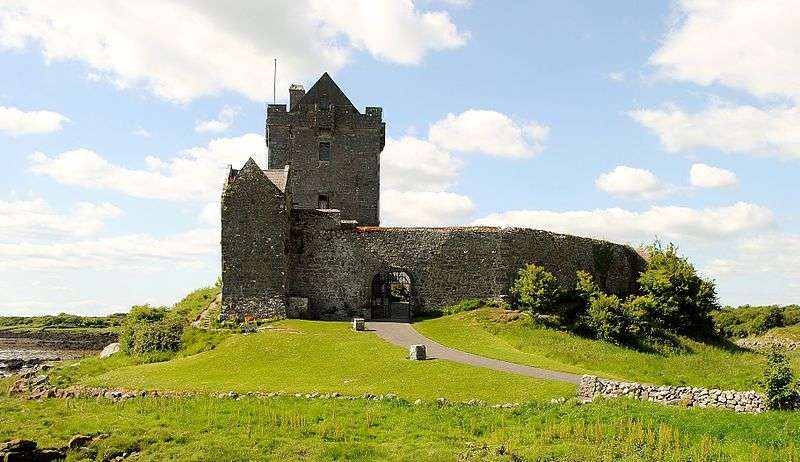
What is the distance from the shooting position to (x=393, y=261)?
1474 inches

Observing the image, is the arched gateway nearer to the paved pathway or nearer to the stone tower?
the paved pathway

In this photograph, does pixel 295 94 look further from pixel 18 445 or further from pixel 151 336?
pixel 18 445

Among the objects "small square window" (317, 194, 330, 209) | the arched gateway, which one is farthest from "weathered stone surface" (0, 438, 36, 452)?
"small square window" (317, 194, 330, 209)

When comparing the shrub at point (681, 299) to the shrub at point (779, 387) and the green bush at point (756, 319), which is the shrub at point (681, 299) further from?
the green bush at point (756, 319)

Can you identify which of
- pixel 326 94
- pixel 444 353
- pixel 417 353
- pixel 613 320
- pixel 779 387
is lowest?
pixel 779 387

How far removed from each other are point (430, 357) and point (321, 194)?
22.8m

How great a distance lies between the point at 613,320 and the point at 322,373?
16.7m

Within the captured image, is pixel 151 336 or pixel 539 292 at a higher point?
pixel 539 292

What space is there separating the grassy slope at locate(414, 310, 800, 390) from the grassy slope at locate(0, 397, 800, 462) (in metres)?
8.46

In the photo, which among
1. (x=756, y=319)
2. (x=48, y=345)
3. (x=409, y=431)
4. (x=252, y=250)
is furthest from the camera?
(x=756, y=319)

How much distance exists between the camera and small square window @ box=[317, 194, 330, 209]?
4534cm

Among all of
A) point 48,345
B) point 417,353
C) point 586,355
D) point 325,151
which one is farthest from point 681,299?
point 48,345

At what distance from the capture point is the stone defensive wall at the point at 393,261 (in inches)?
1454

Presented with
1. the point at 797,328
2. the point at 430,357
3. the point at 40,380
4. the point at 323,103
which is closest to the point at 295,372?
the point at 430,357
